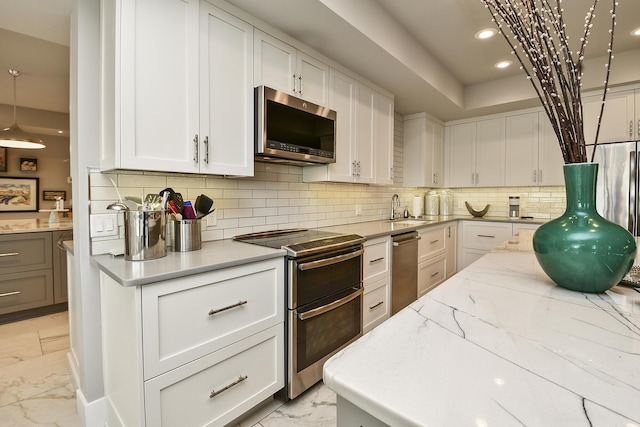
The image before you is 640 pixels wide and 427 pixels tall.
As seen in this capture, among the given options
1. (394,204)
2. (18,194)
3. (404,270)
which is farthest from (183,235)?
(18,194)

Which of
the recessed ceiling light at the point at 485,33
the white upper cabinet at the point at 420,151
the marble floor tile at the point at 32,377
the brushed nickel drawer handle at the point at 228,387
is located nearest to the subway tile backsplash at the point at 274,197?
the white upper cabinet at the point at 420,151

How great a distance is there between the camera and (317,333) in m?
1.92

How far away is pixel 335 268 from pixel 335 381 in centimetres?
152

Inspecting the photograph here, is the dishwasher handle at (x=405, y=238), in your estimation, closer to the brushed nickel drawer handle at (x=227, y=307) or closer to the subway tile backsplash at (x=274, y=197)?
the subway tile backsplash at (x=274, y=197)

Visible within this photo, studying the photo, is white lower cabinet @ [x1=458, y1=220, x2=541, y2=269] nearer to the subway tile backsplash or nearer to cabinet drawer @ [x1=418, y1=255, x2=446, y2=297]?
cabinet drawer @ [x1=418, y1=255, x2=446, y2=297]

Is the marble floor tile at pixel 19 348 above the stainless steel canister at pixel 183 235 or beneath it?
beneath

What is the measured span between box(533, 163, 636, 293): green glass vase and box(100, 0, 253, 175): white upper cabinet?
5.30ft

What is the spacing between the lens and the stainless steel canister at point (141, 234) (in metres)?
1.48

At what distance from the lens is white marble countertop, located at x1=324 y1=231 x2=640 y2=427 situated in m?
0.42

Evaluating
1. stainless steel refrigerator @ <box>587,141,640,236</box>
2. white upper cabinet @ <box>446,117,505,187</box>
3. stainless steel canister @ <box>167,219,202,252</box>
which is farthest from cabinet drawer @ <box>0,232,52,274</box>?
stainless steel refrigerator @ <box>587,141,640,236</box>

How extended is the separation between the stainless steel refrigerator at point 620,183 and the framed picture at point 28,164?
8147 millimetres

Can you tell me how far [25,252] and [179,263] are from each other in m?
2.82

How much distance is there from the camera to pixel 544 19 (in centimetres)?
83

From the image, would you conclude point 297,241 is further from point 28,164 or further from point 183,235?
point 28,164
